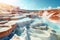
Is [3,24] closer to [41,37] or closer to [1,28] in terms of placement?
[1,28]

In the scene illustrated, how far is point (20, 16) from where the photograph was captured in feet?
6.89

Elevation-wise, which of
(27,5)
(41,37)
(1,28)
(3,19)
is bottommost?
(41,37)

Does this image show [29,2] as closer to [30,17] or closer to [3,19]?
[30,17]

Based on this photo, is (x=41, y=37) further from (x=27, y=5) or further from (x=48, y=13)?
(x=27, y=5)

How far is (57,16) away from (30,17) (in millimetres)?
477

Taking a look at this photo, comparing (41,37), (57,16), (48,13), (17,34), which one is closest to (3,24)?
(17,34)

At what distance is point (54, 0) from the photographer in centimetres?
211

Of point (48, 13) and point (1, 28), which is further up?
point (48, 13)

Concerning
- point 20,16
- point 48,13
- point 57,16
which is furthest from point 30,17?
point 57,16

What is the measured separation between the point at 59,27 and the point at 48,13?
32 centimetres

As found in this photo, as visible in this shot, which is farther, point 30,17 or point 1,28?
point 30,17

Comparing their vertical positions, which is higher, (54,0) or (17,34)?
(54,0)

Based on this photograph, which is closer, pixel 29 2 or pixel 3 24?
pixel 3 24

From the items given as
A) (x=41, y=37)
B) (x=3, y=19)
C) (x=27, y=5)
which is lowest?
(x=41, y=37)
